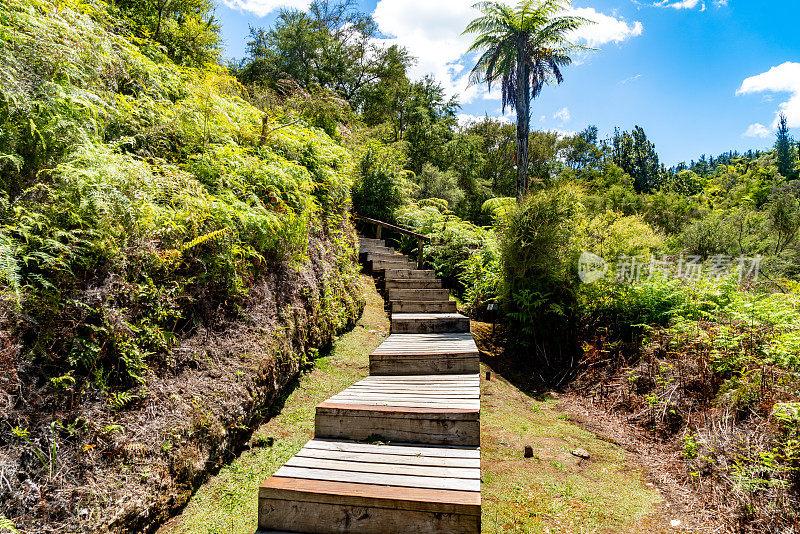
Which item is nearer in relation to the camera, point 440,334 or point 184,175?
point 184,175

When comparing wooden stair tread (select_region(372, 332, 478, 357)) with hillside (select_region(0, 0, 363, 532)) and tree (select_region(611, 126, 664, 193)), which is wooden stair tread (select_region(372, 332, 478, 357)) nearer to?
hillside (select_region(0, 0, 363, 532))

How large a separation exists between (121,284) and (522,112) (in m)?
16.1

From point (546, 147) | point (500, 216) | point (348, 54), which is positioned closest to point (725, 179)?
point (546, 147)

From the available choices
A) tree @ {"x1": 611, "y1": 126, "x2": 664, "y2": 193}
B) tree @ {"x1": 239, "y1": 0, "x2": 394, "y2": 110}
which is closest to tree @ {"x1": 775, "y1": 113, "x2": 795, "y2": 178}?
tree @ {"x1": 611, "y1": 126, "x2": 664, "y2": 193}

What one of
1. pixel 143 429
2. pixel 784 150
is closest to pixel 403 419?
pixel 143 429

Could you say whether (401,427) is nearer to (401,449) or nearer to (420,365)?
(401,449)

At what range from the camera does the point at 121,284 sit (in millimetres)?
2910

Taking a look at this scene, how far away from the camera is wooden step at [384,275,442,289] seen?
880 cm

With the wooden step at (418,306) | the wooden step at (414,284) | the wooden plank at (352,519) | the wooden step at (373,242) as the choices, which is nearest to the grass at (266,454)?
the wooden plank at (352,519)

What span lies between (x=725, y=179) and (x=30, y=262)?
41.9 metres

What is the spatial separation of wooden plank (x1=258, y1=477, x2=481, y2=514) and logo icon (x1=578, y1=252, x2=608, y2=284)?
19.4ft

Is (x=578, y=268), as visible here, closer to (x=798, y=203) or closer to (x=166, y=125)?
(x=166, y=125)

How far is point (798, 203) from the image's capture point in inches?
678

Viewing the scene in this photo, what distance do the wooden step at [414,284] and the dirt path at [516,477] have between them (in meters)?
3.33
